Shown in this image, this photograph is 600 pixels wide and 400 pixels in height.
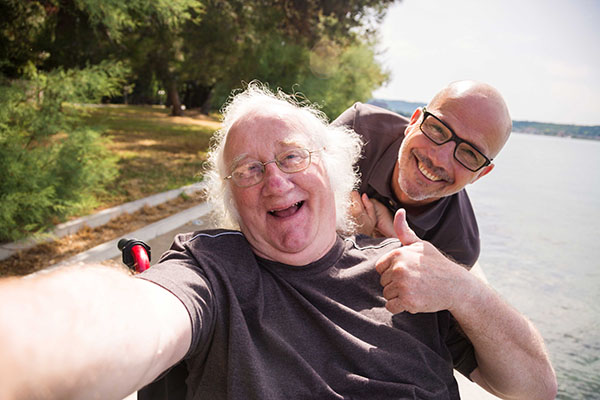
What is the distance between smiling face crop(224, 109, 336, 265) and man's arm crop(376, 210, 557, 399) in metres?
0.34

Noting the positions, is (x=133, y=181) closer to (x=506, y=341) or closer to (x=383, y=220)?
(x=383, y=220)

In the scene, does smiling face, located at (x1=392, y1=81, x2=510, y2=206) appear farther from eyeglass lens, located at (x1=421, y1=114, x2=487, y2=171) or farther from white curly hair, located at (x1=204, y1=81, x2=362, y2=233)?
white curly hair, located at (x1=204, y1=81, x2=362, y2=233)

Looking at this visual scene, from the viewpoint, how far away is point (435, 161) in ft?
7.67

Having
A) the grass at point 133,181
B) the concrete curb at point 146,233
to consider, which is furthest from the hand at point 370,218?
the concrete curb at point 146,233

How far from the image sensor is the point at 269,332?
4.55ft

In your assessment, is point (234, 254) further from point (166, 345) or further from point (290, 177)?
point (166, 345)

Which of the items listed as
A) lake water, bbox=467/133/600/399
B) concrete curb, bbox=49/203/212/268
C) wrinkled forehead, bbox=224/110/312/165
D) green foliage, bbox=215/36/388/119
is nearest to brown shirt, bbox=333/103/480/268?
wrinkled forehead, bbox=224/110/312/165

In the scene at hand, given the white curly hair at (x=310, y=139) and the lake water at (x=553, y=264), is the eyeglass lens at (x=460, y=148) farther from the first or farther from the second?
the lake water at (x=553, y=264)

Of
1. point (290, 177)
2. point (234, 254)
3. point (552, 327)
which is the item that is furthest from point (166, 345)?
point (552, 327)

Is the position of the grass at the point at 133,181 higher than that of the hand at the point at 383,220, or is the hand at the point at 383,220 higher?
the hand at the point at 383,220

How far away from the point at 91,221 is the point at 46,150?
3.52ft

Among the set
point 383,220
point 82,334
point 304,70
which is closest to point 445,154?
point 383,220

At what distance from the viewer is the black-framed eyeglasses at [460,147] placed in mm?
2264

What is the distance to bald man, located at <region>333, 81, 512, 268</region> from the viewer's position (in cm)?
227
